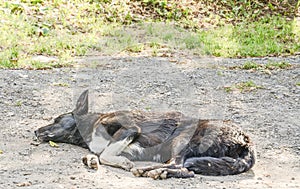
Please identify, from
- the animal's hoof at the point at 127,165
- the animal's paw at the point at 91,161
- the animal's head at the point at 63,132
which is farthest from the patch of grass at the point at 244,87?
the animal's paw at the point at 91,161

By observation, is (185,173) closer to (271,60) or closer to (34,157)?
(34,157)

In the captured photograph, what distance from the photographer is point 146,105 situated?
24.8 ft

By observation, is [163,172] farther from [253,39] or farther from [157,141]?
[253,39]

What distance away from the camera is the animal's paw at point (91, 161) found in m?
5.04

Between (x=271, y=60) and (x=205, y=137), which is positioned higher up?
(x=205, y=137)

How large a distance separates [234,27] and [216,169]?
30.9ft

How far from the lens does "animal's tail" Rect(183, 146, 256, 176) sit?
16.1ft

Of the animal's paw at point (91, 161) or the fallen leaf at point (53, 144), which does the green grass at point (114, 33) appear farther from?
the animal's paw at point (91, 161)

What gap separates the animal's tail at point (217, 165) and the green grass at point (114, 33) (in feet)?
17.9

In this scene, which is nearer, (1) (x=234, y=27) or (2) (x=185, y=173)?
(2) (x=185, y=173)

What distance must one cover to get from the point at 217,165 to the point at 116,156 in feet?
3.15

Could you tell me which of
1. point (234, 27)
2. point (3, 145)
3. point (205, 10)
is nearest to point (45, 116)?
point (3, 145)

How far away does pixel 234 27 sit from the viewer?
→ 13922 millimetres

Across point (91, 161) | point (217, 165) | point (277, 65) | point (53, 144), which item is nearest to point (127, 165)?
point (91, 161)
